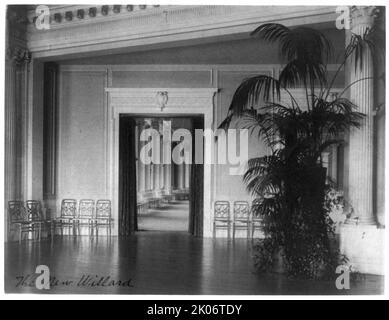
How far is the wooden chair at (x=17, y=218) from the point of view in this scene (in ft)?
23.8

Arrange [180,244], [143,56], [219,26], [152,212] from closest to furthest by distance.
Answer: [219,26], [180,244], [143,56], [152,212]

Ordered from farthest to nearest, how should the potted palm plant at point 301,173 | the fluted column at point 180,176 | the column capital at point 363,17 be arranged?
1. the fluted column at point 180,176
2. the column capital at point 363,17
3. the potted palm plant at point 301,173

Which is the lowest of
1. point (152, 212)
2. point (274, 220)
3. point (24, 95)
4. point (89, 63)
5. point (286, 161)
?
point (152, 212)

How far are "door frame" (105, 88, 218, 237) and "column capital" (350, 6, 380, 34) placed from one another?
3483 millimetres

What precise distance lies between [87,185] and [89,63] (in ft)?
7.10

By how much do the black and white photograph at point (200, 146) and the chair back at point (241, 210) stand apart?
0.13ft

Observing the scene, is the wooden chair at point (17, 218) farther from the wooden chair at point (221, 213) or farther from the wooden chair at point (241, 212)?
the wooden chair at point (241, 212)

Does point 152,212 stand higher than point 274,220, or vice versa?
point 274,220

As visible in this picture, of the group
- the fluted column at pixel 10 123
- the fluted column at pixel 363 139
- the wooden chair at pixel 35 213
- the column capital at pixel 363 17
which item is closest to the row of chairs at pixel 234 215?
the wooden chair at pixel 35 213

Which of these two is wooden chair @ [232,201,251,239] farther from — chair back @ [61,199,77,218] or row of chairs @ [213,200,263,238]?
chair back @ [61,199,77,218]

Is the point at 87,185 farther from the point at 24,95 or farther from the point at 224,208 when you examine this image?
the point at 224,208
